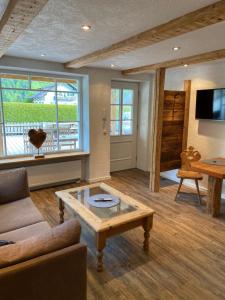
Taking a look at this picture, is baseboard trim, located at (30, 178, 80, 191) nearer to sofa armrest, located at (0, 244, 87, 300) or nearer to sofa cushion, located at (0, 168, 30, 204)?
sofa cushion, located at (0, 168, 30, 204)

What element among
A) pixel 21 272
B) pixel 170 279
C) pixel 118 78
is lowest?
pixel 170 279

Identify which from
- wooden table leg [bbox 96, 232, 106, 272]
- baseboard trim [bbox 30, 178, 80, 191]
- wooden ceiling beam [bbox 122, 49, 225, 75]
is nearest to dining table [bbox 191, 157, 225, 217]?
wooden ceiling beam [bbox 122, 49, 225, 75]

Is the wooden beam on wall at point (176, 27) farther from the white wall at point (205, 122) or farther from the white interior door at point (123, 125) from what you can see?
the white interior door at point (123, 125)

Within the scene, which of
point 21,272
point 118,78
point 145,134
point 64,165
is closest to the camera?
point 21,272

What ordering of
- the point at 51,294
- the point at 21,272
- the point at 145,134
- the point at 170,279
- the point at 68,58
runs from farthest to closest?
the point at 145,134 < the point at 68,58 < the point at 170,279 < the point at 51,294 < the point at 21,272

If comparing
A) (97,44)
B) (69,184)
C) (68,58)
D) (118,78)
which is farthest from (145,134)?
(97,44)

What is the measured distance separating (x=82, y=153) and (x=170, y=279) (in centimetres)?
301

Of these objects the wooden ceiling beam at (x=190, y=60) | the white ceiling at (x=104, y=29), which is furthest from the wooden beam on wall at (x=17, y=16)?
the wooden ceiling beam at (x=190, y=60)

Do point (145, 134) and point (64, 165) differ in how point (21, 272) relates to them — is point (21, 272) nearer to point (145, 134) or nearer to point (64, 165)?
point (64, 165)

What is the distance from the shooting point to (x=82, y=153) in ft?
15.1

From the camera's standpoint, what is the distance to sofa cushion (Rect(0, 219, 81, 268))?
4.13ft

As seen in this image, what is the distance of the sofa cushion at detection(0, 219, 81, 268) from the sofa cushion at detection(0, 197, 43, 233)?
0.85 m

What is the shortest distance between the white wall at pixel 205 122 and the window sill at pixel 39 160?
221cm

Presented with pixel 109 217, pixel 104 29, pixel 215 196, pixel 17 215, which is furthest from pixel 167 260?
pixel 104 29
